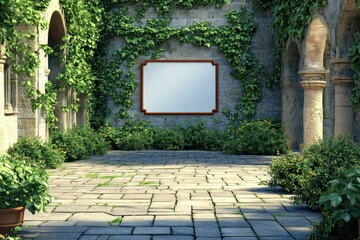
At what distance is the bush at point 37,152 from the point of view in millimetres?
10055

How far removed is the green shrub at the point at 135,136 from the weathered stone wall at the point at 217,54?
273mm

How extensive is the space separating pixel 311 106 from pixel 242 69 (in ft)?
14.6

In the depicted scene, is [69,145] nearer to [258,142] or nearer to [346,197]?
[258,142]

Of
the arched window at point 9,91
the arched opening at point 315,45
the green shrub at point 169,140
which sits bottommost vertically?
the green shrub at point 169,140

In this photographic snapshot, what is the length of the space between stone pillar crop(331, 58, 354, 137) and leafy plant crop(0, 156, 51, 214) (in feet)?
20.7

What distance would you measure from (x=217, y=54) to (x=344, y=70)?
22.3 ft

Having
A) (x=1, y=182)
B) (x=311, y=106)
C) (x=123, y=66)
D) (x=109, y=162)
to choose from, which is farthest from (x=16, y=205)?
(x=123, y=66)

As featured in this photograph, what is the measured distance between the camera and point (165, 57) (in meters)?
16.4

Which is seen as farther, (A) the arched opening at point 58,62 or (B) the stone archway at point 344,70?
(A) the arched opening at point 58,62

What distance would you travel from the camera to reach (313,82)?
11.9 metres

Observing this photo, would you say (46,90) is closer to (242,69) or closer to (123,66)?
(123,66)

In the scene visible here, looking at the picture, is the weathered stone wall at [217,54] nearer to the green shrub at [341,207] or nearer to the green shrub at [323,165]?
the green shrub at [323,165]

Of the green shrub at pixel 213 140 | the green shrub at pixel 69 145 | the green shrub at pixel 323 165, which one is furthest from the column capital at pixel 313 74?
the green shrub at pixel 323 165

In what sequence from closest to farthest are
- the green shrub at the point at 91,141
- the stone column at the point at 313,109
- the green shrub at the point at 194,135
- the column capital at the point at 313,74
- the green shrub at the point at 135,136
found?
the stone column at the point at 313,109 → the column capital at the point at 313,74 → the green shrub at the point at 91,141 → the green shrub at the point at 135,136 → the green shrub at the point at 194,135
